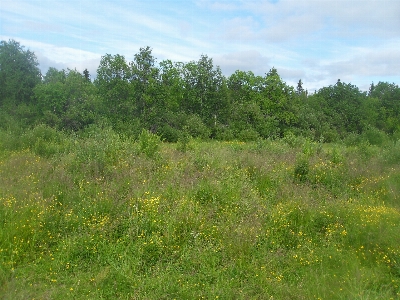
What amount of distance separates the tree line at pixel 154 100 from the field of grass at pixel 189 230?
40.4 ft

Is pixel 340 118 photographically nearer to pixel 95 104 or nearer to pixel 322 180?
pixel 95 104

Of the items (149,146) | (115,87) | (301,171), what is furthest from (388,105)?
(149,146)

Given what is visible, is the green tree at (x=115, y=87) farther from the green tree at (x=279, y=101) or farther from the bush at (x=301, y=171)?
the bush at (x=301, y=171)

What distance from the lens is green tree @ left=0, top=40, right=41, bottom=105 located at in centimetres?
2605

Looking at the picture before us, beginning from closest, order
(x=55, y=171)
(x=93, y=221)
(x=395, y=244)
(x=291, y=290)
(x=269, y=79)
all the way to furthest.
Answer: (x=291, y=290)
(x=395, y=244)
(x=93, y=221)
(x=55, y=171)
(x=269, y=79)

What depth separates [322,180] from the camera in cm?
824

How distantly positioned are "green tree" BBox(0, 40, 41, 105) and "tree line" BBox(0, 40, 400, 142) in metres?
0.07

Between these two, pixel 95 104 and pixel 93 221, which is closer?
pixel 93 221

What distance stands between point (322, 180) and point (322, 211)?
7.36 feet

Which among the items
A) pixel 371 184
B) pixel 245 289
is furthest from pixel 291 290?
pixel 371 184

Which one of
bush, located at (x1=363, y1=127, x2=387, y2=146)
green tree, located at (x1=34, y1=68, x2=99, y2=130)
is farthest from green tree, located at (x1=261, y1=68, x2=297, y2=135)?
green tree, located at (x1=34, y1=68, x2=99, y2=130)

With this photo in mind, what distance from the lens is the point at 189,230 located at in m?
5.43

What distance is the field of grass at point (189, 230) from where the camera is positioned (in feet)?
14.0

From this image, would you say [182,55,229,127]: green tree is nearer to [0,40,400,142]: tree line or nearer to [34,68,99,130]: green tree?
[0,40,400,142]: tree line
